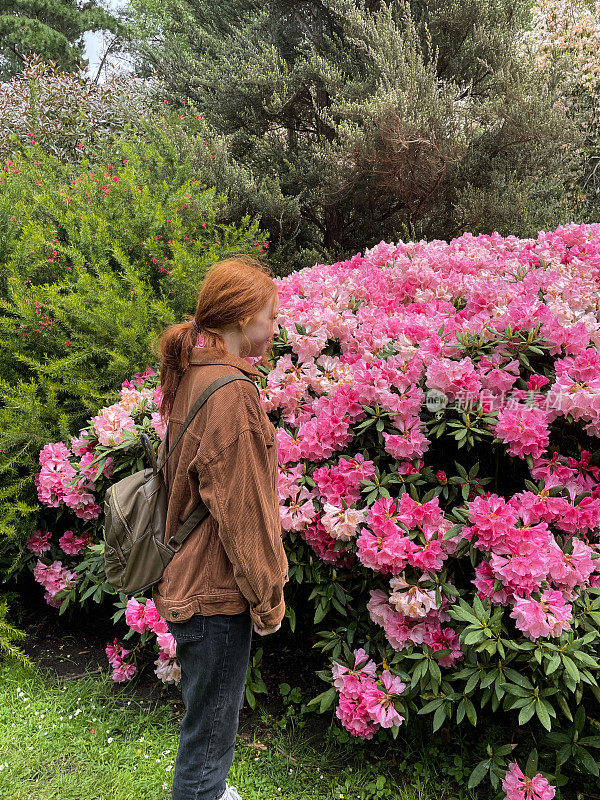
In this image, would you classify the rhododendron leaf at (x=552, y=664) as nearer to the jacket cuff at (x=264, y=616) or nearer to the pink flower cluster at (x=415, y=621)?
the pink flower cluster at (x=415, y=621)

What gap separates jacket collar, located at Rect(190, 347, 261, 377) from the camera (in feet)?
5.07

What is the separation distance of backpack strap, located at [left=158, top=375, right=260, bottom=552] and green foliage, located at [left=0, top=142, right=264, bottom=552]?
1.50 meters

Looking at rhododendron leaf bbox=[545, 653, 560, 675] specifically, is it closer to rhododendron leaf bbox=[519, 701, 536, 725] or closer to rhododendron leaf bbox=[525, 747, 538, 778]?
rhododendron leaf bbox=[519, 701, 536, 725]

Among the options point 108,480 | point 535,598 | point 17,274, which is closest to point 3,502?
point 108,480

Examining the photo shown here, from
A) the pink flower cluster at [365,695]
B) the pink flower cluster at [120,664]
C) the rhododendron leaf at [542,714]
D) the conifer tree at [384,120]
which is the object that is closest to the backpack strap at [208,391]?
the pink flower cluster at [365,695]

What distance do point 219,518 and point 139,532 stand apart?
0.32 m

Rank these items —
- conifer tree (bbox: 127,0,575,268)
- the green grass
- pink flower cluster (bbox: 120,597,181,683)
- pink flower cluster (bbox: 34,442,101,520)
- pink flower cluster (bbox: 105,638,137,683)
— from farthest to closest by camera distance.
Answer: conifer tree (bbox: 127,0,575,268), pink flower cluster (bbox: 34,442,101,520), pink flower cluster (bbox: 105,638,137,683), pink flower cluster (bbox: 120,597,181,683), the green grass

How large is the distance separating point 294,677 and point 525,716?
1321mm

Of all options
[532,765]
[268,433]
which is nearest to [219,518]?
[268,433]

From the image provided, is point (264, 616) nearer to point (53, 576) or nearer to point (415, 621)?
point (415, 621)

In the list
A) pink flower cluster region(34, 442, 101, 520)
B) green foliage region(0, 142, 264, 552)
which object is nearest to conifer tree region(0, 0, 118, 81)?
green foliage region(0, 142, 264, 552)

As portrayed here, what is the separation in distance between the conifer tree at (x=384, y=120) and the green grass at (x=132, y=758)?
4664mm

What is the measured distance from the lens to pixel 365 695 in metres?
2.09

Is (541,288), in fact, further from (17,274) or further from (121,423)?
(17,274)
